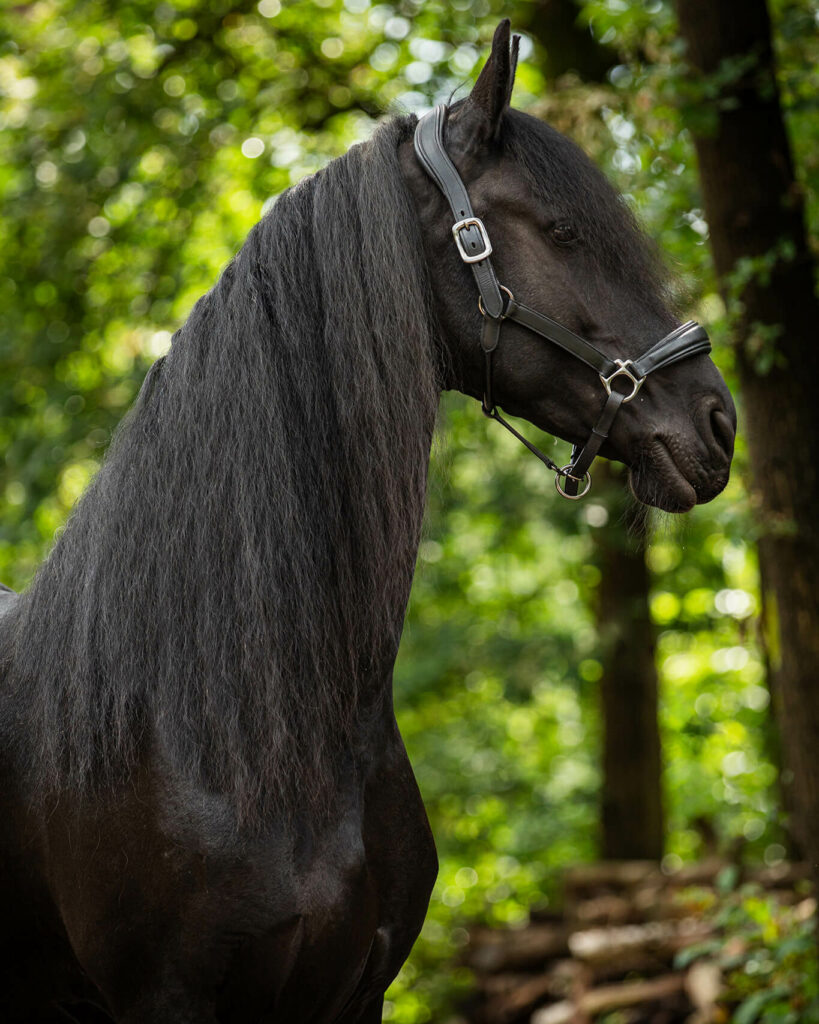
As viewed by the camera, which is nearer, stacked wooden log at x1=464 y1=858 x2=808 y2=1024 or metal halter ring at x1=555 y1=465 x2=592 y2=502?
metal halter ring at x1=555 y1=465 x2=592 y2=502

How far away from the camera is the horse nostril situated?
2.40m

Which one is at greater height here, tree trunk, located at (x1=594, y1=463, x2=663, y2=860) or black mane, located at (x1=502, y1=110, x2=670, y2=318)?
black mane, located at (x1=502, y1=110, x2=670, y2=318)

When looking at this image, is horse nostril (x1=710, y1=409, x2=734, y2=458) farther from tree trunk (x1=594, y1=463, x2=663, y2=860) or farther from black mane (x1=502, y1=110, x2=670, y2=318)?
tree trunk (x1=594, y1=463, x2=663, y2=860)

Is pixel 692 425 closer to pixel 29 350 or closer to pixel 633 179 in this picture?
pixel 633 179

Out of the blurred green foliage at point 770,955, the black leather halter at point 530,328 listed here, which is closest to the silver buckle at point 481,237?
the black leather halter at point 530,328

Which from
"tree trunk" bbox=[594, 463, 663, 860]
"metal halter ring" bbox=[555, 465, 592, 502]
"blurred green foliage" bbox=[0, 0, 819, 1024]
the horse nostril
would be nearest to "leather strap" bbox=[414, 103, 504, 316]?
"metal halter ring" bbox=[555, 465, 592, 502]

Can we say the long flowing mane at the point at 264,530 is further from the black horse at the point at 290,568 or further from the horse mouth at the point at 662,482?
the horse mouth at the point at 662,482

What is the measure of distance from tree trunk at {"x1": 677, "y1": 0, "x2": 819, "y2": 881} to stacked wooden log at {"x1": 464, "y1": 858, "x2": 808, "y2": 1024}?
1.38 m

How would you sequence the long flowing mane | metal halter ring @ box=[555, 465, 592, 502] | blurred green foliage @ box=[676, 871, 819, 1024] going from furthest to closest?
blurred green foliage @ box=[676, 871, 819, 1024], metal halter ring @ box=[555, 465, 592, 502], the long flowing mane

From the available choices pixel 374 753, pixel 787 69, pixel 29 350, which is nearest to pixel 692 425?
pixel 374 753

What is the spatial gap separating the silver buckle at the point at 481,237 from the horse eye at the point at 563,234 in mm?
151

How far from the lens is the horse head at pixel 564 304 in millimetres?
2402

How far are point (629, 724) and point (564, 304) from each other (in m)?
7.45

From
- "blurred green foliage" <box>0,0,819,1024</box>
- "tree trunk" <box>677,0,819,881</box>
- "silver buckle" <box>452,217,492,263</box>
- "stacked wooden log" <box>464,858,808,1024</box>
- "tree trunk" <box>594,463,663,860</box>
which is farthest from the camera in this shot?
"tree trunk" <box>594,463,663,860</box>
